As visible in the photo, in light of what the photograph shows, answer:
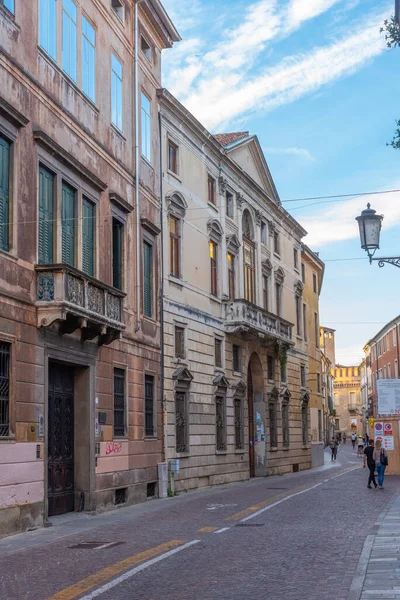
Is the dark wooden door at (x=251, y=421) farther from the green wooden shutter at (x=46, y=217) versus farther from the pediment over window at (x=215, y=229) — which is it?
the green wooden shutter at (x=46, y=217)

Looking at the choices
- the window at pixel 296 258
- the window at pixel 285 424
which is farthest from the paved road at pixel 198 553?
Result: the window at pixel 296 258

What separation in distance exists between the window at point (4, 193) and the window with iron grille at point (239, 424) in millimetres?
19107

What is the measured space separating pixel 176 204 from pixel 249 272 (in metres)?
9.97

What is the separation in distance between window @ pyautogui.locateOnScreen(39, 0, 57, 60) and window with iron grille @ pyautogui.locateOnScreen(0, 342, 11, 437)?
6.47 m

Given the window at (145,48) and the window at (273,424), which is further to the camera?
the window at (273,424)

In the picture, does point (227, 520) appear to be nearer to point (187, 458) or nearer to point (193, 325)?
point (187, 458)

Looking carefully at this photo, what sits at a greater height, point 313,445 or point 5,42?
point 5,42

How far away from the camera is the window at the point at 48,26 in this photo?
18125 mm

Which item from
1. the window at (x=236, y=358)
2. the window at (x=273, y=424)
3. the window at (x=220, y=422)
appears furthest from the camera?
the window at (x=273, y=424)

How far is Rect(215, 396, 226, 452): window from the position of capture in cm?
3172

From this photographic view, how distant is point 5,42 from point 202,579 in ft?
34.7

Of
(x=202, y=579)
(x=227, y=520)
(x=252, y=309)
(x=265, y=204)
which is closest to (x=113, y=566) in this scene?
(x=202, y=579)

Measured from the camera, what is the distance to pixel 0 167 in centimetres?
1609

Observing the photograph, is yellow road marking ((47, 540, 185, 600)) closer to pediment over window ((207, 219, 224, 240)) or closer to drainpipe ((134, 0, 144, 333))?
drainpipe ((134, 0, 144, 333))
